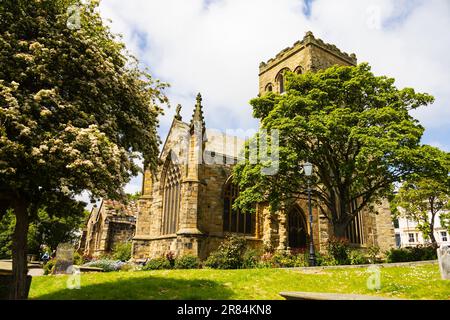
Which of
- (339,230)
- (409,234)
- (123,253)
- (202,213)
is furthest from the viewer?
(409,234)

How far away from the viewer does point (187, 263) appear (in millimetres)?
17781

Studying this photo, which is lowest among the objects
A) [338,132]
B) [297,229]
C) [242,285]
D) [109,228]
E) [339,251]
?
[242,285]

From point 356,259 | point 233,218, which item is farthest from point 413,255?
point 233,218

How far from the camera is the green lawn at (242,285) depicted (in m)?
9.78

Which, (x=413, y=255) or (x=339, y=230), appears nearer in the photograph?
(x=339, y=230)

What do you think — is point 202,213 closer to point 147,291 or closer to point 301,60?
point 147,291

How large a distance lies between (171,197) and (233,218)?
16.9 feet

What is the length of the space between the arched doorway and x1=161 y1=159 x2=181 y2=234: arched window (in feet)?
29.1

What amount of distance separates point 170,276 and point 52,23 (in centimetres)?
1012

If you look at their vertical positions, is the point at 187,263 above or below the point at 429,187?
below

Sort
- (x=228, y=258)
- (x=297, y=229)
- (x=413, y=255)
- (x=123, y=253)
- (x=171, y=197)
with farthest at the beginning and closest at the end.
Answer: (x=123, y=253), (x=297, y=229), (x=171, y=197), (x=413, y=255), (x=228, y=258)

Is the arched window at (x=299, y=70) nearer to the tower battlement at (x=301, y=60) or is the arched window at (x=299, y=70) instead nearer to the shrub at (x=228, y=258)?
the tower battlement at (x=301, y=60)

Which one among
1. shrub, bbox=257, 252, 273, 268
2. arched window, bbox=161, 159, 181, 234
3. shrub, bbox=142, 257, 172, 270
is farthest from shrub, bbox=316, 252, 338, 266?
arched window, bbox=161, 159, 181, 234

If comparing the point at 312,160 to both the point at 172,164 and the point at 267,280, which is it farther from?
the point at 172,164
